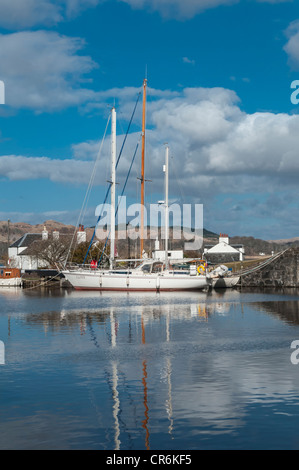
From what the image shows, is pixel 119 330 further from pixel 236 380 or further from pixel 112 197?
pixel 112 197

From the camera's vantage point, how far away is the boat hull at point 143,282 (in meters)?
68.4

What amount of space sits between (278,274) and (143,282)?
81.9 feet

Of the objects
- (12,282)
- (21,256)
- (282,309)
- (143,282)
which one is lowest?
(282,309)

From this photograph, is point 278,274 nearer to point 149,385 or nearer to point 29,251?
point 29,251

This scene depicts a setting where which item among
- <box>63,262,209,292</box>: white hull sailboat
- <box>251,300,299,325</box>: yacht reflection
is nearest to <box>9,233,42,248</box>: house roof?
<box>63,262,209,292</box>: white hull sailboat

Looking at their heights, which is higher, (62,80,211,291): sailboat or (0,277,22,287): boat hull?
(62,80,211,291): sailboat

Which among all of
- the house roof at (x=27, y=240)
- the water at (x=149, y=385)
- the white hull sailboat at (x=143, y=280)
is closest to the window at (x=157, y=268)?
the white hull sailboat at (x=143, y=280)

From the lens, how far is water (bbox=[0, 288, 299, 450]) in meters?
13.6

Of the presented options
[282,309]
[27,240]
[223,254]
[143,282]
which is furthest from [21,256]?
[282,309]

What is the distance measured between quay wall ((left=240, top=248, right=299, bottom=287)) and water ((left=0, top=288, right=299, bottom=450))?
45.7 m

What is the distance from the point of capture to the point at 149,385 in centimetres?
1873

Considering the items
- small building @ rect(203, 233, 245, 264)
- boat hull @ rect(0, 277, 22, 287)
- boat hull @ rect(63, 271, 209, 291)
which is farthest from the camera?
small building @ rect(203, 233, 245, 264)

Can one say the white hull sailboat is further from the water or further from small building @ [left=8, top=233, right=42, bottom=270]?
small building @ [left=8, top=233, right=42, bottom=270]
